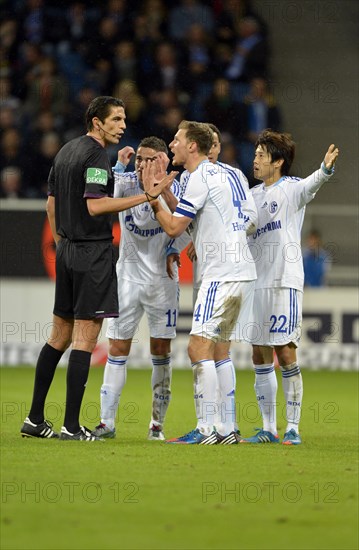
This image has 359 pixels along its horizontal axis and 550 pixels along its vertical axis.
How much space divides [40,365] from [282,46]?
41.5 ft

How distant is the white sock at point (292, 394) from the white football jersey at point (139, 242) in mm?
1103

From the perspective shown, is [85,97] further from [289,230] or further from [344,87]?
[289,230]

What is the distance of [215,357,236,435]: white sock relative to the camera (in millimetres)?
7938

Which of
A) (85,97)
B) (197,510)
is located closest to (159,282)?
(197,510)

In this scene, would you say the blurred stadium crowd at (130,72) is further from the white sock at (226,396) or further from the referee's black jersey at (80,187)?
the referee's black jersey at (80,187)

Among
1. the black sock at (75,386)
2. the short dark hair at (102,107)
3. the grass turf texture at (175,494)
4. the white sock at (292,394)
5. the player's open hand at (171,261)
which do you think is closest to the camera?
the grass turf texture at (175,494)

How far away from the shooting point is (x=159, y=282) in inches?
339

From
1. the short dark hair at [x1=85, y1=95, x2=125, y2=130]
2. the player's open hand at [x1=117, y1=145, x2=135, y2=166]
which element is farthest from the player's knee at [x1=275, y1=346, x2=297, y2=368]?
the short dark hair at [x1=85, y1=95, x2=125, y2=130]

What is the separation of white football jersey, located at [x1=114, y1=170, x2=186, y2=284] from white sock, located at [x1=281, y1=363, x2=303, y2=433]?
110cm

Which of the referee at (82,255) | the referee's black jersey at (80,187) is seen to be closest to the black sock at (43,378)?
the referee at (82,255)

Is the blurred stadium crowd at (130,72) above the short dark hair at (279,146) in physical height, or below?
above

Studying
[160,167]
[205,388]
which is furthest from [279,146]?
[205,388]

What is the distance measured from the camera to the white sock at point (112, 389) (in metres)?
8.37

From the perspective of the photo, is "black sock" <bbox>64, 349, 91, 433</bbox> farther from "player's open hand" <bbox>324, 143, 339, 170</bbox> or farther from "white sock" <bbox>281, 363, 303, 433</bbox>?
"player's open hand" <bbox>324, 143, 339, 170</bbox>
